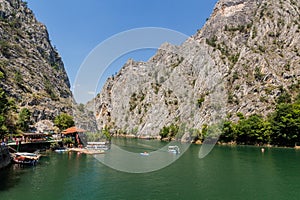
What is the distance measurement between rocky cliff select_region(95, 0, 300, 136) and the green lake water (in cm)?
3023

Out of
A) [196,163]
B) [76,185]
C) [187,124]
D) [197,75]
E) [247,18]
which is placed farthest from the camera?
[247,18]

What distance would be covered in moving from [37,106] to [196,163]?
178 feet

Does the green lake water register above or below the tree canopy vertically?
below

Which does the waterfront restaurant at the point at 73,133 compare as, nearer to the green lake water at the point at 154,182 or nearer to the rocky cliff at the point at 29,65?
the rocky cliff at the point at 29,65

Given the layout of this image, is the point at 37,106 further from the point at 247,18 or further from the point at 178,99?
the point at 247,18

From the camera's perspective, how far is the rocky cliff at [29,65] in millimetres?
71875

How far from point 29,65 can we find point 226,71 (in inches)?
2959

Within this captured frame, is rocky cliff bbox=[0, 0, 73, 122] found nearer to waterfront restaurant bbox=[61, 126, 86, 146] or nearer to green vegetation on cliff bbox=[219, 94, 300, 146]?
waterfront restaurant bbox=[61, 126, 86, 146]

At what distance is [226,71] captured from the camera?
9875 cm

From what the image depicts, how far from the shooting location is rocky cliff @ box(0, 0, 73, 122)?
7188cm

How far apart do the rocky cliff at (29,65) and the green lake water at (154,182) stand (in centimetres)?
4372

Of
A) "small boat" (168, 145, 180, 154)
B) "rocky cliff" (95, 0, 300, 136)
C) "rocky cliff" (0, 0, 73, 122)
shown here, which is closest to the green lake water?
"small boat" (168, 145, 180, 154)

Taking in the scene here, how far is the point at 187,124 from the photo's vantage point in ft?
294

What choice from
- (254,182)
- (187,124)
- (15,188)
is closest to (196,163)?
(254,182)
